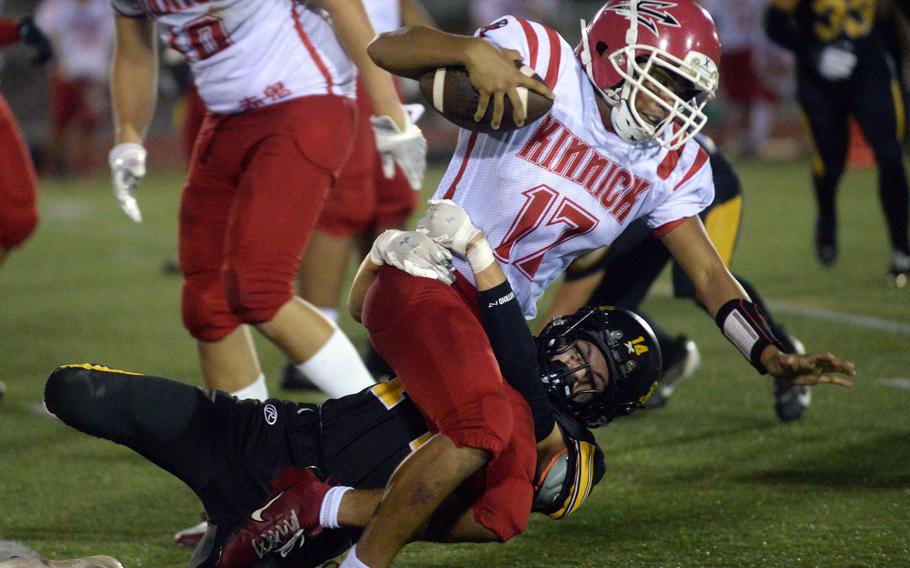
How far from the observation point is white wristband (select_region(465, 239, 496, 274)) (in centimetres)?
268

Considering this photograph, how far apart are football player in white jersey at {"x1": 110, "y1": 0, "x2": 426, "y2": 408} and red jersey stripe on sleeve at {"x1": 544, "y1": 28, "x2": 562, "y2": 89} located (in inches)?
24.0

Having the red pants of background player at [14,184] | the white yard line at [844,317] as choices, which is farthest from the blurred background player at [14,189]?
the white yard line at [844,317]

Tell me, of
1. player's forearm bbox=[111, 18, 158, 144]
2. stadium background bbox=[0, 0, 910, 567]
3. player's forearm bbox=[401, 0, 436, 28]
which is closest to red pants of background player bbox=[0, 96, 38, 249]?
stadium background bbox=[0, 0, 910, 567]

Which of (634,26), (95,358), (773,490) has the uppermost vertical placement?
(634,26)

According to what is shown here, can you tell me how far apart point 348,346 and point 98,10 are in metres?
11.7

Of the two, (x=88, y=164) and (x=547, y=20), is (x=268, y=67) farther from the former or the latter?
(x=547, y=20)

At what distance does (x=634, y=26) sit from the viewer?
2846 mm

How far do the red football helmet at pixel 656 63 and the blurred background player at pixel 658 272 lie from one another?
115 cm

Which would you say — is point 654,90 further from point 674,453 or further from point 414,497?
point 674,453

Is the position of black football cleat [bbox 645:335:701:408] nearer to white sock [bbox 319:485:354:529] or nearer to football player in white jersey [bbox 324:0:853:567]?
football player in white jersey [bbox 324:0:853:567]

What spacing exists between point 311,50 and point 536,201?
1.00m

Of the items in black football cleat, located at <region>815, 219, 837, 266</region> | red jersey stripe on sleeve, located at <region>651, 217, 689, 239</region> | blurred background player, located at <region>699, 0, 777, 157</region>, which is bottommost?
blurred background player, located at <region>699, 0, 777, 157</region>

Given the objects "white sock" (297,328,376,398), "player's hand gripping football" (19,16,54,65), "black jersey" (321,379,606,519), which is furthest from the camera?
"player's hand gripping football" (19,16,54,65)

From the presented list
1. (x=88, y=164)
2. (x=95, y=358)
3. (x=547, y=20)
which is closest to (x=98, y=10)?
(x=88, y=164)
